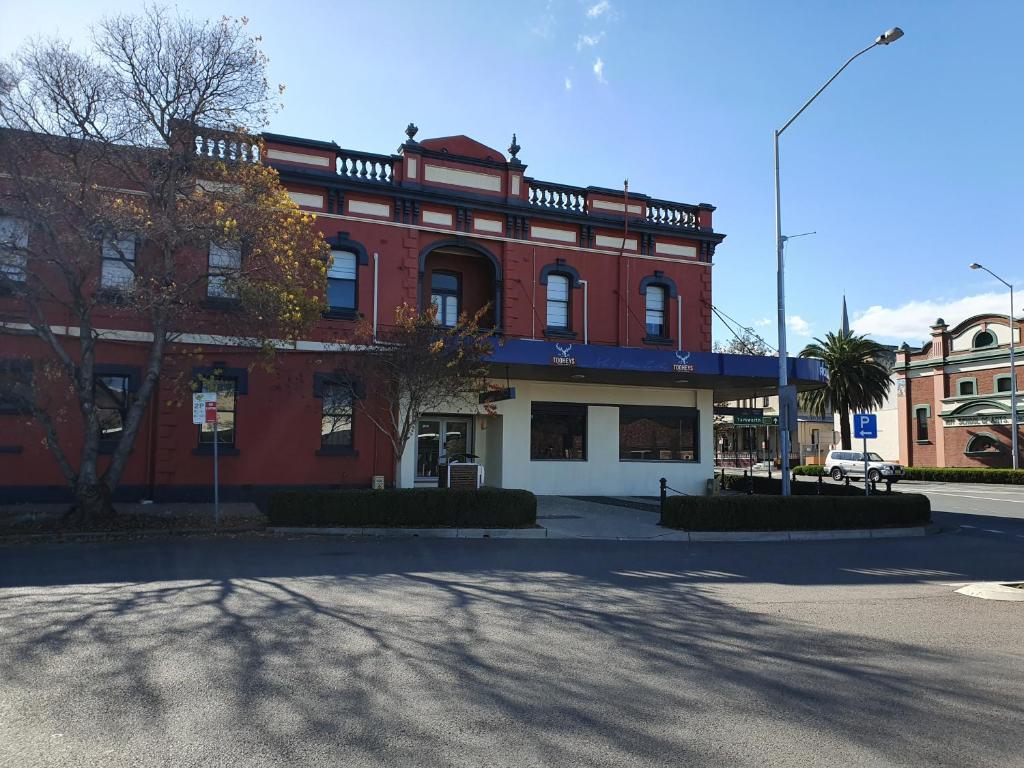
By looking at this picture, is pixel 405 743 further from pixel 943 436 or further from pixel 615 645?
pixel 943 436

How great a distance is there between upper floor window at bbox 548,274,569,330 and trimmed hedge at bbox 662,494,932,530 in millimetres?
8339

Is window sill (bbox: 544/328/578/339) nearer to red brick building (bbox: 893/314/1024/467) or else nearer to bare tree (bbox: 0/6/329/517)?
bare tree (bbox: 0/6/329/517)

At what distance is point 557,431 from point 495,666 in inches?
654

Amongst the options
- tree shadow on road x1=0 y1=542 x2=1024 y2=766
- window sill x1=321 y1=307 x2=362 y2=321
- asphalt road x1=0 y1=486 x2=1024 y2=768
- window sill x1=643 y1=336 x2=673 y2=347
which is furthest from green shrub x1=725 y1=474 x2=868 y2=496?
tree shadow on road x1=0 y1=542 x2=1024 y2=766

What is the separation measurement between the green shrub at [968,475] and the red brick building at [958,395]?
14.6 feet

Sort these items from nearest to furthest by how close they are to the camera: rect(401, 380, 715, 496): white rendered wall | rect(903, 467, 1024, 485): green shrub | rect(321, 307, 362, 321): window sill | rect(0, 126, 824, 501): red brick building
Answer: rect(0, 126, 824, 501): red brick building, rect(321, 307, 362, 321): window sill, rect(401, 380, 715, 496): white rendered wall, rect(903, 467, 1024, 485): green shrub

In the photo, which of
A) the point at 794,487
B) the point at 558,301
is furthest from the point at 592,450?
the point at 794,487

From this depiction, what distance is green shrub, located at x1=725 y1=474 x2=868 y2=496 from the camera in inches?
808

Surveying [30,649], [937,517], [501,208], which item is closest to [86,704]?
[30,649]

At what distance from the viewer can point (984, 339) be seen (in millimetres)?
44719

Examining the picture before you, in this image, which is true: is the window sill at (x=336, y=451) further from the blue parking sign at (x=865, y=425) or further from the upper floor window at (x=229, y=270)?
the blue parking sign at (x=865, y=425)

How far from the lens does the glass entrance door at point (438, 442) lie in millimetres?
21453

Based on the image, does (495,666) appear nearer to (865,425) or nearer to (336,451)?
(336,451)

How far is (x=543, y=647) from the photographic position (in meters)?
6.33
